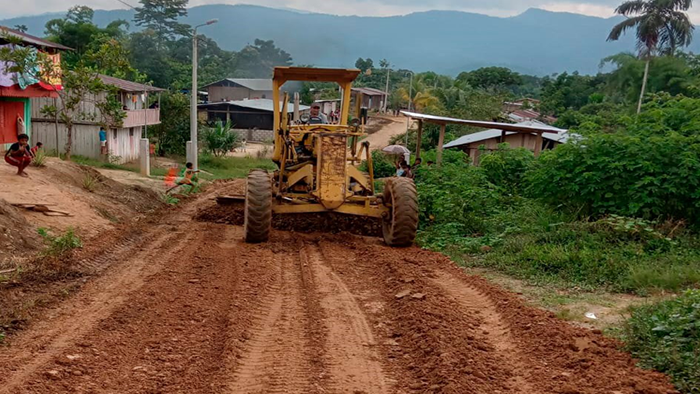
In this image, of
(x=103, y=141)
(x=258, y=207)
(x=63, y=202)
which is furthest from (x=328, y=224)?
(x=103, y=141)

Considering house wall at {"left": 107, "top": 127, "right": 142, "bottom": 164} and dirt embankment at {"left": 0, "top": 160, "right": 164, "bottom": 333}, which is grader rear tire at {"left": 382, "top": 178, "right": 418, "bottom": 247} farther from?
house wall at {"left": 107, "top": 127, "right": 142, "bottom": 164}

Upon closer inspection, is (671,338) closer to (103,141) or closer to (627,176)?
(627,176)

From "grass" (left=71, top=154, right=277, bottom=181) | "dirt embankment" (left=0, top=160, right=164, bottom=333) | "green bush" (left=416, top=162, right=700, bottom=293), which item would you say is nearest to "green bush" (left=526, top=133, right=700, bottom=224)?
"green bush" (left=416, top=162, right=700, bottom=293)

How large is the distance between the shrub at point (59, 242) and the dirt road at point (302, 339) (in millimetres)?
1064

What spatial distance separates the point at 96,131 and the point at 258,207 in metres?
22.1

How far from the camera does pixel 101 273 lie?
31.5 feet

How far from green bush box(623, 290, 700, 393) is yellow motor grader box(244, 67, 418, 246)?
18.6 feet

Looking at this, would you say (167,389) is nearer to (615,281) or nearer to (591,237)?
(615,281)

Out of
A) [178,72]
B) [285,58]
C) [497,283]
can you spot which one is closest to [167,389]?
[497,283]

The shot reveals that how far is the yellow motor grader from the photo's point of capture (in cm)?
1191

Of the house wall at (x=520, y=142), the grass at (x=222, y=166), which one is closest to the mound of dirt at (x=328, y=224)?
the house wall at (x=520, y=142)

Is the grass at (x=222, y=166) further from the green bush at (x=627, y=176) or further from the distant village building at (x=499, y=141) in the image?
the green bush at (x=627, y=176)

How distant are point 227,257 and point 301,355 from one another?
4.61m

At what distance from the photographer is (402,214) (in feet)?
39.3
